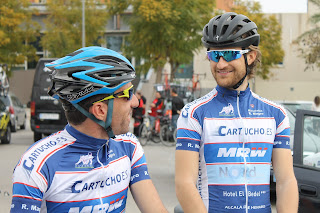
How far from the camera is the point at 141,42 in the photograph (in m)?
27.2

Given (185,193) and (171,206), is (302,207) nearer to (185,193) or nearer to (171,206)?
(185,193)

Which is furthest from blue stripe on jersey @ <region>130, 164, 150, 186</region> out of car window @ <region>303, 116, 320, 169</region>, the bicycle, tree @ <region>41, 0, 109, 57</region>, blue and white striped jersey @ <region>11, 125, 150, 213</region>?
tree @ <region>41, 0, 109, 57</region>

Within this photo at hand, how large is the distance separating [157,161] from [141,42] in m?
14.9

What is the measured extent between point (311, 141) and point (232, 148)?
264 centimetres

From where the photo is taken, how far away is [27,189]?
1976 mm

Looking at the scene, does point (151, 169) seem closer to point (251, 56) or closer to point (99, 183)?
point (251, 56)

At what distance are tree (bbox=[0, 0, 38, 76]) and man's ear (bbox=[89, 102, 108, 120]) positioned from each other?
31.8 metres

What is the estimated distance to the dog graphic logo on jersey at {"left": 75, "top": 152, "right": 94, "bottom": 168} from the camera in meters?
2.14

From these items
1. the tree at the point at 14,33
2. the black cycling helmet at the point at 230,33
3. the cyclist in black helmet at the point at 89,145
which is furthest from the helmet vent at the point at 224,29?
the tree at the point at 14,33

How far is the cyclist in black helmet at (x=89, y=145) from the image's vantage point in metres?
2.08

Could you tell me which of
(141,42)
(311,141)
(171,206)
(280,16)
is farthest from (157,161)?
(280,16)

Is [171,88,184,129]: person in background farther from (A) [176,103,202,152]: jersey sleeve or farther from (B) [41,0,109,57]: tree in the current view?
(B) [41,0,109,57]: tree

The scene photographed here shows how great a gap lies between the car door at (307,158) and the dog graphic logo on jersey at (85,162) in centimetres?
279

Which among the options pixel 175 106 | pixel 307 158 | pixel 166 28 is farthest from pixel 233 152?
pixel 166 28
